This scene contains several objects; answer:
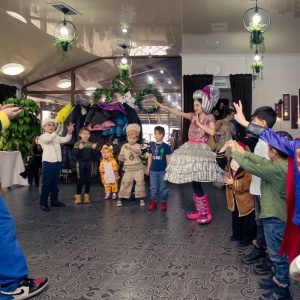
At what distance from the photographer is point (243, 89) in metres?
9.86

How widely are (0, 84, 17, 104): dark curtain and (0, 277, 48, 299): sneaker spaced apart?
724 centimetres

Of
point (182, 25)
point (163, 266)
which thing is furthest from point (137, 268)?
point (182, 25)

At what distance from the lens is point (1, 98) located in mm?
9211

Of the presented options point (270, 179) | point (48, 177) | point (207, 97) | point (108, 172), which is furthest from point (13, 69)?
point (270, 179)

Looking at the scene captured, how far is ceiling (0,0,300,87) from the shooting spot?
6430 millimetres

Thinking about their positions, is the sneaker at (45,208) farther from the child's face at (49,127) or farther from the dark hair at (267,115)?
the dark hair at (267,115)

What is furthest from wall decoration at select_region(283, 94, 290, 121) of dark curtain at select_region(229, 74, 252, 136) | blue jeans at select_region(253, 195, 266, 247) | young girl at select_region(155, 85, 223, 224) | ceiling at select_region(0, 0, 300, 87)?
blue jeans at select_region(253, 195, 266, 247)

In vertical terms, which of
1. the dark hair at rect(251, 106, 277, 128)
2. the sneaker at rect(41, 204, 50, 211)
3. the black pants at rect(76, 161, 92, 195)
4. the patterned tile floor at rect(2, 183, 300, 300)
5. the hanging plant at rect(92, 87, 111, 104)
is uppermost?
the hanging plant at rect(92, 87, 111, 104)

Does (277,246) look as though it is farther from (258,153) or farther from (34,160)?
(34,160)

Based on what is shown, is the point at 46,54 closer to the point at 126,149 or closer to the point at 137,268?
the point at 126,149

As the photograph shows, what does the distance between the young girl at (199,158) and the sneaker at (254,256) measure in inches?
46.3

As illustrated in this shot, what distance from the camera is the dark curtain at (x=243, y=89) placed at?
9812mm

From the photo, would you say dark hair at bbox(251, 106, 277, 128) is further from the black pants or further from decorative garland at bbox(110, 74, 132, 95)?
decorative garland at bbox(110, 74, 132, 95)

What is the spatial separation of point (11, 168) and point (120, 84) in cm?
346
